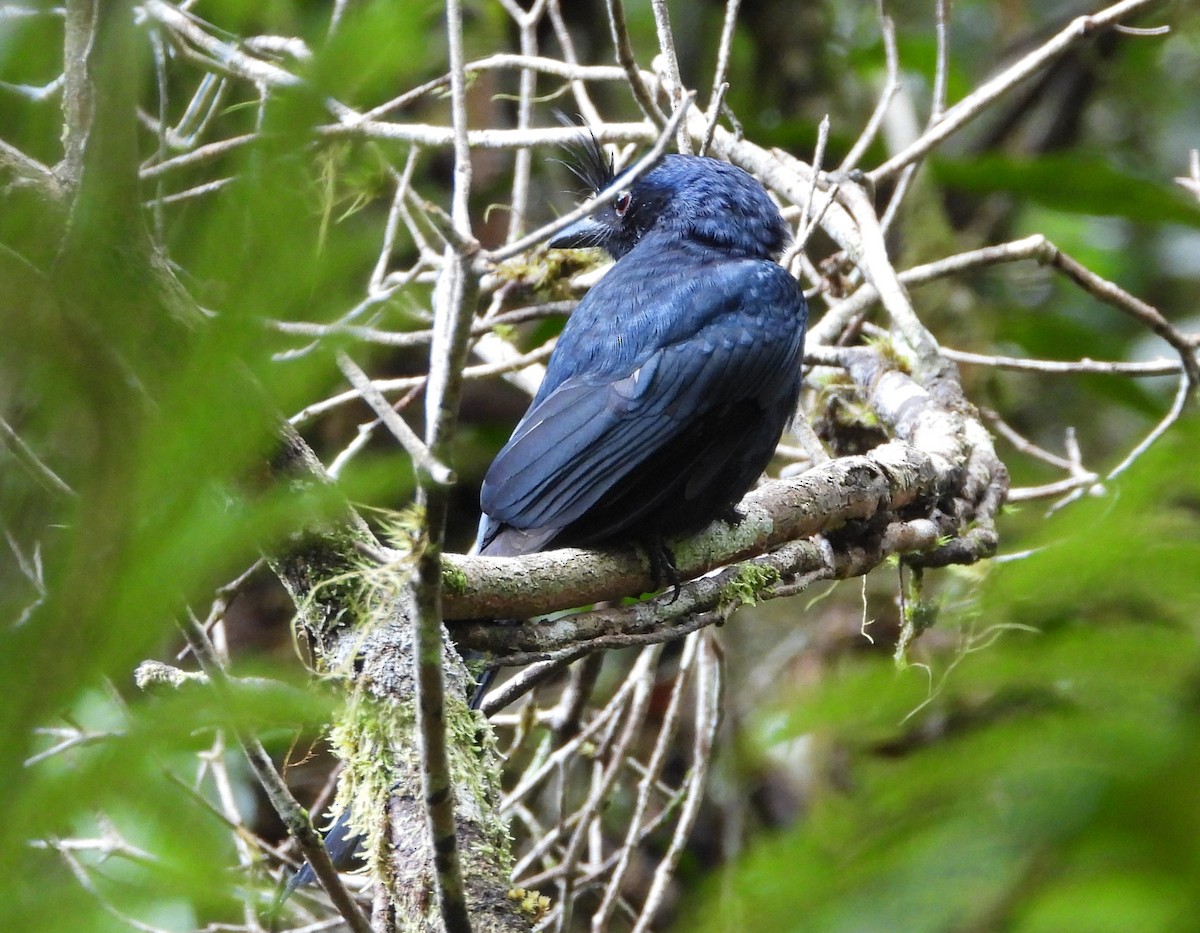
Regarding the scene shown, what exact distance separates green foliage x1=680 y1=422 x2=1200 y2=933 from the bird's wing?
6.64ft

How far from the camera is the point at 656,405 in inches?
115

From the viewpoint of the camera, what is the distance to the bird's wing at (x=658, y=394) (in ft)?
9.19

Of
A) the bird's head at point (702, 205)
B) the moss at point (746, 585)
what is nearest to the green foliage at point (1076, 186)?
the bird's head at point (702, 205)

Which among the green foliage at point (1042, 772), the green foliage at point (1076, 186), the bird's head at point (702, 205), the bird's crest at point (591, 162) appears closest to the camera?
the green foliage at point (1042, 772)

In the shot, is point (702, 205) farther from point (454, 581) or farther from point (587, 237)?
point (454, 581)

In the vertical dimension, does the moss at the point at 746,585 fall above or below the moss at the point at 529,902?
above

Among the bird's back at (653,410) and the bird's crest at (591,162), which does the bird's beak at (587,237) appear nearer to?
the bird's crest at (591,162)

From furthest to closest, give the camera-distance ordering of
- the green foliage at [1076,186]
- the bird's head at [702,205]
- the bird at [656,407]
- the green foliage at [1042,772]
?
the green foliage at [1076,186] < the bird's head at [702,205] < the bird at [656,407] < the green foliage at [1042,772]

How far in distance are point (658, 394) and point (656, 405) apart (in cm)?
4

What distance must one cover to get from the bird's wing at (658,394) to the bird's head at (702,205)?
12.6 inches

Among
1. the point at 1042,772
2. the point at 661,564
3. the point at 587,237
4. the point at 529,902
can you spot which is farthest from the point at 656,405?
the point at 1042,772

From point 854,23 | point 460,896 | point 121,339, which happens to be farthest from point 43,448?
point 854,23

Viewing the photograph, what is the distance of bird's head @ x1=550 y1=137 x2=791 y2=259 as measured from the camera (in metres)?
3.63

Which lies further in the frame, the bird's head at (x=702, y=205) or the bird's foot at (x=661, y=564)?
the bird's head at (x=702, y=205)
